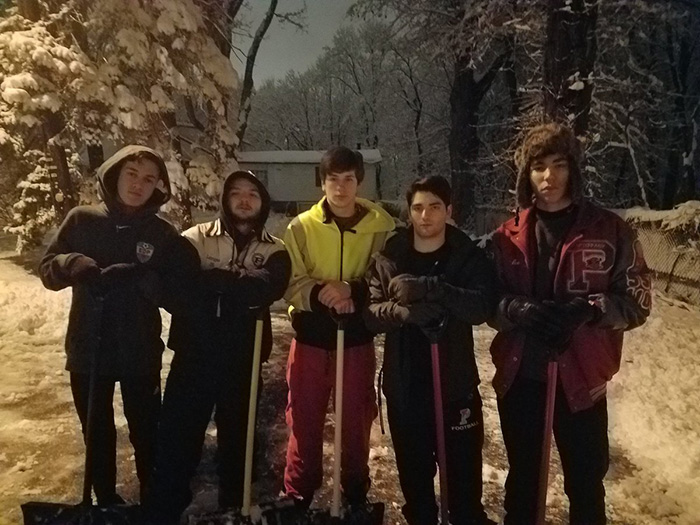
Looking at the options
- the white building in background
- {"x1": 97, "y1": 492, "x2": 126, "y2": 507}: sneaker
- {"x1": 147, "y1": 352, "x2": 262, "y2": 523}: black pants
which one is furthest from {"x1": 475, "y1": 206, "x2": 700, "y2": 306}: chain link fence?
the white building in background

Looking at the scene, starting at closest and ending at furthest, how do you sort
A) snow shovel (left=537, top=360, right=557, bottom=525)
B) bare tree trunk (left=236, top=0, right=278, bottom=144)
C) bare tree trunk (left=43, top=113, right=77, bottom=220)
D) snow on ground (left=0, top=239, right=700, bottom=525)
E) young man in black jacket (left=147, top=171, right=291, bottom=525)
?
snow shovel (left=537, top=360, right=557, bottom=525) < young man in black jacket (left=147, top=171, right=291, bottom=525) < snow on ground (left=0, top=239, right=700, bottom=525) < bare tree trunk (left=43, top=113, right=77, bottom=220) < bare tree trunk (left=236, top=0, right=278, bottom=144)

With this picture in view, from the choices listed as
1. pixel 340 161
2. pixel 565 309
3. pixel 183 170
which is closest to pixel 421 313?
pixel 565 309

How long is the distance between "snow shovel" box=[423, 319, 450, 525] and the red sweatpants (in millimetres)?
513

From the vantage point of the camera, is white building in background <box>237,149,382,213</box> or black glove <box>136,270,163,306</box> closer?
black glove <box>136,270,163,306</box>

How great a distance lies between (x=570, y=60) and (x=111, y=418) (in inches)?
291

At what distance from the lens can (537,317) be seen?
2.54m

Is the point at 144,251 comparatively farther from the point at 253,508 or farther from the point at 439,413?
the point at 439,413

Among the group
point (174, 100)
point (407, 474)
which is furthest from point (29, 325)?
point (407, 474)

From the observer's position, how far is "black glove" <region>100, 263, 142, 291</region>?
2892mm

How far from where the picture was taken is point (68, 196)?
10180 millimetres

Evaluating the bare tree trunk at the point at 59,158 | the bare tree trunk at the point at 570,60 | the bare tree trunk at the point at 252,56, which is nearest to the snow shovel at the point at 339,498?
the bare tree trunk at the point at 570,60

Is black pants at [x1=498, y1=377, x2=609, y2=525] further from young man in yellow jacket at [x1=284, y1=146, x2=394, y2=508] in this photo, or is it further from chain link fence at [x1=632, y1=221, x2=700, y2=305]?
chain link fence at [x1=632, y1=221, x2=700, y2=305]

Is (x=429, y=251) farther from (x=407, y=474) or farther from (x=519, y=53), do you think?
(x=519, y=53)

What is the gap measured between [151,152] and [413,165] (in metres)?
21.5
